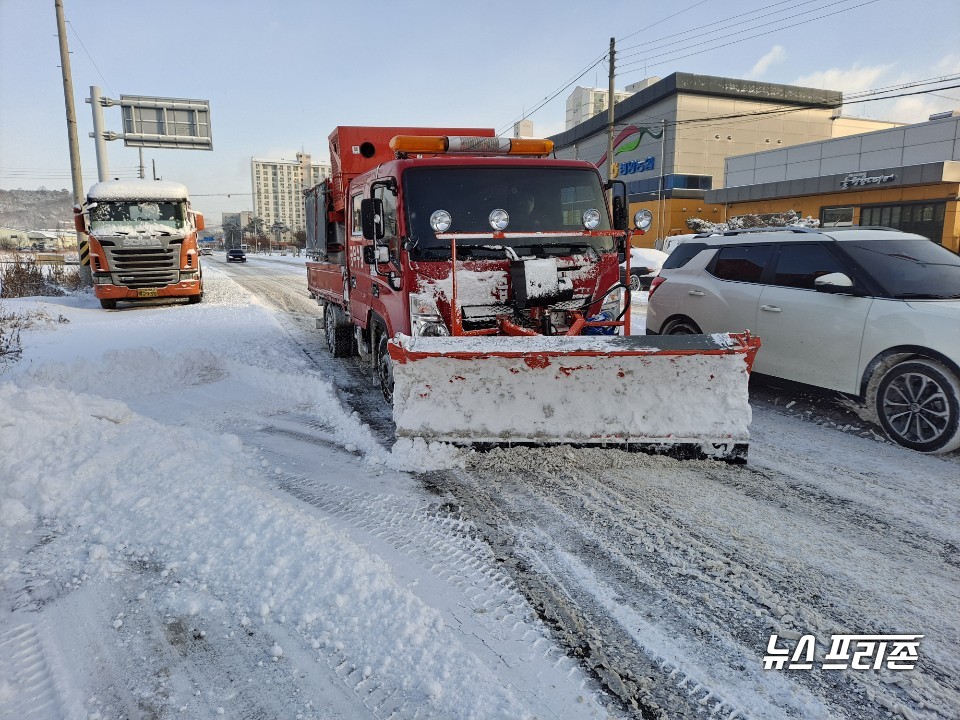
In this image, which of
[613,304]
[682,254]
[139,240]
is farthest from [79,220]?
[613,304]

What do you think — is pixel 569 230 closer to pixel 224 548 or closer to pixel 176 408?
pixel 224 548

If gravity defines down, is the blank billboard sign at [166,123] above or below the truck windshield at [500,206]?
above

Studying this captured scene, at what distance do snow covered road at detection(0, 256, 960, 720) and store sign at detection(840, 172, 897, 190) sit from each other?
78.1 ft

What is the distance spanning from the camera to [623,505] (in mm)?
3812

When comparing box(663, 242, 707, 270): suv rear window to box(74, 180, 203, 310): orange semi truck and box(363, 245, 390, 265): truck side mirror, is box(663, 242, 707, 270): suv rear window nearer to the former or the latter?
box(363, 245, 390, 265): truck side mirror

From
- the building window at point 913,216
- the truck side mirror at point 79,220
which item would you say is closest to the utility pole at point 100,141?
the truck side mirror at point 79,220

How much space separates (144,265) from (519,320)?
12.8 meters

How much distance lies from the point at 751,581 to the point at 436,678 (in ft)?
5.55

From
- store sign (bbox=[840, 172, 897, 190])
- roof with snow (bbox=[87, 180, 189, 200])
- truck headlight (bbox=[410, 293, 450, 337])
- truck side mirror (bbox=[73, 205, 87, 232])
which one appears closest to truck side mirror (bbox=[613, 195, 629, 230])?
truck headlight (bbox=[410, 293, 450, 337])

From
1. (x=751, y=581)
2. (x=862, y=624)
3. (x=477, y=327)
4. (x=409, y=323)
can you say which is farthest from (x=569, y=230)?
(x=862, y=624)

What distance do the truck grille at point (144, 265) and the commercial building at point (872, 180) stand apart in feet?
71.2

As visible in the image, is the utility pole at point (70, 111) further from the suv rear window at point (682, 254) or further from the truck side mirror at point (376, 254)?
the suv rear window at point (682, 254)

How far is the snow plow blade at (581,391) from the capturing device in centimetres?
398

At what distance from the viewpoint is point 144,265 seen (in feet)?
46.6
